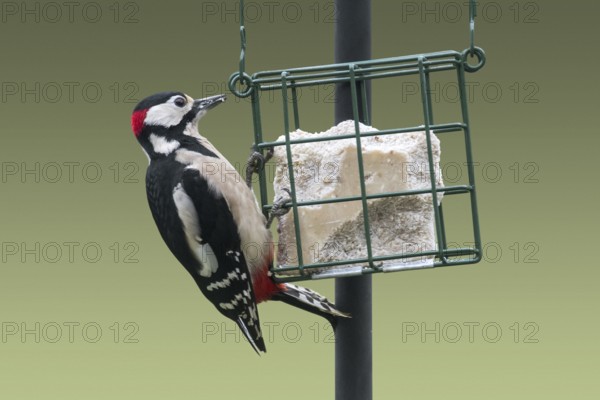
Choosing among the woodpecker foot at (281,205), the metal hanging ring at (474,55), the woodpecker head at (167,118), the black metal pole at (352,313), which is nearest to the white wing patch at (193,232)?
the woodpecker head at (167,118)

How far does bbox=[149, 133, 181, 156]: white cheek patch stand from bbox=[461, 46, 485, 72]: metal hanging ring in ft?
3.86

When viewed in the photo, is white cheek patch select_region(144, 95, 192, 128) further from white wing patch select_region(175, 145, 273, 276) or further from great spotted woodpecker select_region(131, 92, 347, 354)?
white wing patch select_region(175, 145, 273, 276)

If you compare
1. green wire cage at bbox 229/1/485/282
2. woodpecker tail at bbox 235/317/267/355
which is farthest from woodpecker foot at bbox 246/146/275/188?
woodpecker tail at bbox 235/317/267/355

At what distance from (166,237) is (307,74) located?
0.92 metres

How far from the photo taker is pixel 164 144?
10.1 feet

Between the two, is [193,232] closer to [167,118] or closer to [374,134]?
[167,118]

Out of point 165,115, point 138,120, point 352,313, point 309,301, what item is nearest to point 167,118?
point 165,115

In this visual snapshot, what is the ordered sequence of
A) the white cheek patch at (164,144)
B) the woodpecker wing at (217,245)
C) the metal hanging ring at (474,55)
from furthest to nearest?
the white cheek patch at (164,144) → the woodpecker wing at (217,245) → the metal hanging ring at (474,55)

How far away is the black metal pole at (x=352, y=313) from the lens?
2633 millimetres

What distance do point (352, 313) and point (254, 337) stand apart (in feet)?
1.51

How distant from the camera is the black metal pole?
8.64 ft

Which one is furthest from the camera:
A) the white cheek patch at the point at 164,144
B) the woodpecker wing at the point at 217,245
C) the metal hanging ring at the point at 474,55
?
the white cheek patch at the point at 164,144

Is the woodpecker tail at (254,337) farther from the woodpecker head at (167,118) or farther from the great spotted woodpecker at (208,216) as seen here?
the woodpecker head at (167,118)

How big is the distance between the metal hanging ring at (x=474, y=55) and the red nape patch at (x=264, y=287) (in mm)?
1101
